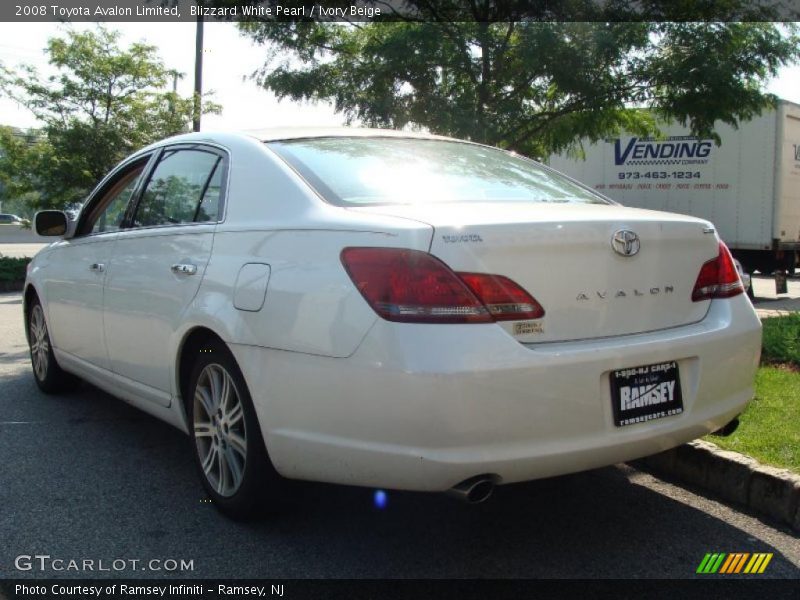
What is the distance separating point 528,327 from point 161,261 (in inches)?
75.1

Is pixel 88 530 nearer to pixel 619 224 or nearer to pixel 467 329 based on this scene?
pixel 467 329

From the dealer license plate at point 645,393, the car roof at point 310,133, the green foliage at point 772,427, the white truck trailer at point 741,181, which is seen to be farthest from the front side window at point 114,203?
the white truck trailer at point 741,181

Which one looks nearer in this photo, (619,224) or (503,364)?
(503,364)

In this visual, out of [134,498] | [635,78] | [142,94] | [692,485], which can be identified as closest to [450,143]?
[692,485]

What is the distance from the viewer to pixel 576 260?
9.15ft

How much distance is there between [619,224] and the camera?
9.54ft

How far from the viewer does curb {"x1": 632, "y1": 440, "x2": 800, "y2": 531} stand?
10.9 feet

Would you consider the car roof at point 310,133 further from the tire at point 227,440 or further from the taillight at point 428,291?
the taillight at point 428,291

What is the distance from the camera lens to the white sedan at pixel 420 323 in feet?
8.43

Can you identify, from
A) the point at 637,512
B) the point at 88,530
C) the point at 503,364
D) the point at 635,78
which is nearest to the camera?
the point at 503,364

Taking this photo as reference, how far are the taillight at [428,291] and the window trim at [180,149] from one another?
3.49ft

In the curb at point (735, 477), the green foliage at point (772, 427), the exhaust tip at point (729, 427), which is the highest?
the exhaust tip at point (729, 427)

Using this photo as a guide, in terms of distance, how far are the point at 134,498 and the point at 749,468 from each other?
2.73 meters

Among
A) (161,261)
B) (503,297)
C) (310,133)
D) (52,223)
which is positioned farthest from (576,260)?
(52,223)
